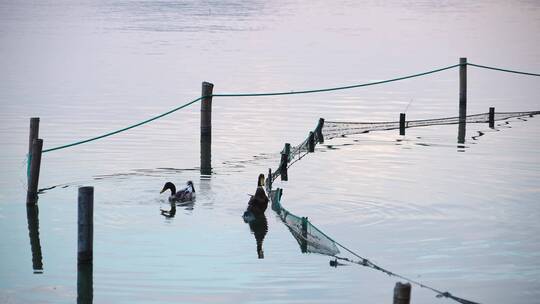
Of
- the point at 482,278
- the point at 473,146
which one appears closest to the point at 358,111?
the point at 473,146

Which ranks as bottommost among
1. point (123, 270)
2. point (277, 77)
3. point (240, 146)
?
point (123, 270)

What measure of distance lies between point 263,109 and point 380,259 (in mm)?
25965

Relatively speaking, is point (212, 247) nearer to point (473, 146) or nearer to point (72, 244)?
point (72, 244)

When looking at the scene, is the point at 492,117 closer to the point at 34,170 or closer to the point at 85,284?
the point at 34,170

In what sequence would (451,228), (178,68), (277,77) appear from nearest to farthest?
1. (451,228)
2. (277,77)
3. (178,68)

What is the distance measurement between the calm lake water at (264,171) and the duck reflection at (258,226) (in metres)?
0.21

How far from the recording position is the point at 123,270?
71.2ft

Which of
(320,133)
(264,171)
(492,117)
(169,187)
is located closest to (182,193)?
Answer: (169,187)

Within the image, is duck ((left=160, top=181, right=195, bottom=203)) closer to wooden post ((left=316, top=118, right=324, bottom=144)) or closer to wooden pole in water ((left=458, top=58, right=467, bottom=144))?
wooden post ((left=316, top=118, right=324, bottom=144))

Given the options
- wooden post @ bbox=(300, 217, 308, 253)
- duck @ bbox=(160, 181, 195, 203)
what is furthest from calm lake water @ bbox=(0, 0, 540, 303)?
duck @ bbox=(160, 181, 195, 203)

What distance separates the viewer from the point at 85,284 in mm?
20750

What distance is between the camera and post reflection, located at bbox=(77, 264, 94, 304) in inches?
789

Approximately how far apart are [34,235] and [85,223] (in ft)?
15.3

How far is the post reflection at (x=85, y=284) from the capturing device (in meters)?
20.0
